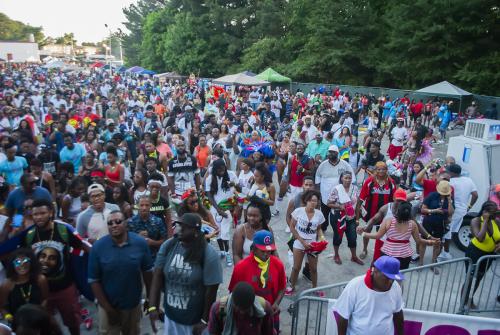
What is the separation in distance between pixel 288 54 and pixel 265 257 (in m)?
40.6

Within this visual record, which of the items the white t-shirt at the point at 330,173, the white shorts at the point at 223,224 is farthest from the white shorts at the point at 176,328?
the white t-shirt at the point at 330,173

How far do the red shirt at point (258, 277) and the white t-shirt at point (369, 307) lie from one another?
0.66 meters

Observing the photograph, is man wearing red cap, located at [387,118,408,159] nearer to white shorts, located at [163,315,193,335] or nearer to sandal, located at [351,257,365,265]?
sandal, located at [351,257,365,265]

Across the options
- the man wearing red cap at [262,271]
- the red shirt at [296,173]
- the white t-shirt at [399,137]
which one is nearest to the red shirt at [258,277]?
the man wearing red cap at [262,271]

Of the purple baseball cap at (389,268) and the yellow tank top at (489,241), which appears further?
the yellow tank top at (489,241)

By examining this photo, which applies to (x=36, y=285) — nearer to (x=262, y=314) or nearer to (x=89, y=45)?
(x=262, y=314)

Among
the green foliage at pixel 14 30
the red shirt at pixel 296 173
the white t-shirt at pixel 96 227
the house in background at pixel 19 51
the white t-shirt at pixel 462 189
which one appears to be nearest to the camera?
the white t-shirt at pixel 96 227

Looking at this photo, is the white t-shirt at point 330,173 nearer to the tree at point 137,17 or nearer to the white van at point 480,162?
the white van at point 480,162

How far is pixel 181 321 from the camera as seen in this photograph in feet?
12.0

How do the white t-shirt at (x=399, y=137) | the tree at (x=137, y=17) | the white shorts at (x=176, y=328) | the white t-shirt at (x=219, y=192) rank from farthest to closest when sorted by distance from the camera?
the tree at (x=137, y=17) → the white t-shirt at (x=399, y=137) → the white t-shirt at (x=219, y=192) → the white shorts at (x=176, y=328)

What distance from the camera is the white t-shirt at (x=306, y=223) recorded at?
5.50 metres

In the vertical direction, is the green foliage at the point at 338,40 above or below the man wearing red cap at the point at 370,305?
above

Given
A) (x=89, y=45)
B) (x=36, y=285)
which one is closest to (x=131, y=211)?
(x=36, y=285)

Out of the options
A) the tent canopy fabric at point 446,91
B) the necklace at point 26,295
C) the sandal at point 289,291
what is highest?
the tent canopy fabric at point 446,91
